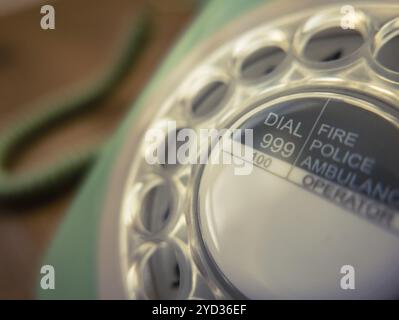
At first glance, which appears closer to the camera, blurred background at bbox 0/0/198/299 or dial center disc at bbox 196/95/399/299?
dial center disc at bbox 196/95/399/299

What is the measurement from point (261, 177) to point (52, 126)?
1.22 ft

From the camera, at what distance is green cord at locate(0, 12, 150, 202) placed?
57cm

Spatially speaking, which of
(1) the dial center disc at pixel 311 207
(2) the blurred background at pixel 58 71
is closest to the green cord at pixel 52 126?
(2) the blurred background at pixel 58 71

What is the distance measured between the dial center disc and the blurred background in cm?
26

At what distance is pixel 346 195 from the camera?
1.11 feet

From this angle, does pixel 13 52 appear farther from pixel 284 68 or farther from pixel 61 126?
pixel 284 68

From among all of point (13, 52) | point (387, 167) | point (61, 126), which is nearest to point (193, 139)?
point (387, 167)

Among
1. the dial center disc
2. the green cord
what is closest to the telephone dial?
the dial center disc

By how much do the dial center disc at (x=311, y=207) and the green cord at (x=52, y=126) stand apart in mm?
249

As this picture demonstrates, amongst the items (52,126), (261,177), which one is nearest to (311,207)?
(261,177)

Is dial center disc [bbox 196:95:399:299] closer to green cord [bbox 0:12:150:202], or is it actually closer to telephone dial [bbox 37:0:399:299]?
telephone dial [bbox 37:0:399:299]

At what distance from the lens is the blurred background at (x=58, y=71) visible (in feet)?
1.86

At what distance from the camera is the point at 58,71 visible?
690 mm

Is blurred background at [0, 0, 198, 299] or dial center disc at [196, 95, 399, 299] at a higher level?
blurred background at [0, 0, 198, 299]
